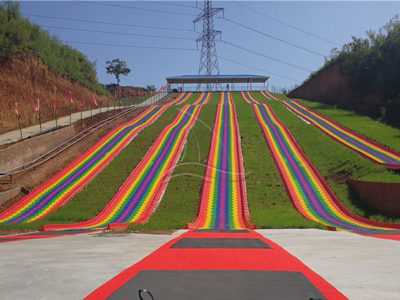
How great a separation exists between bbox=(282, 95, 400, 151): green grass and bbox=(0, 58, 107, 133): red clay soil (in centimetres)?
2859

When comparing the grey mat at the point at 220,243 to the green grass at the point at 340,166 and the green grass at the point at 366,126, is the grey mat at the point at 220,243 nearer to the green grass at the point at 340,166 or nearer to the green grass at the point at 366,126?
the green grass at the point at 340,166

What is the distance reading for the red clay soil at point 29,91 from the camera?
87.7ft

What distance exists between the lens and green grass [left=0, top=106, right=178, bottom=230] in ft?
47.9

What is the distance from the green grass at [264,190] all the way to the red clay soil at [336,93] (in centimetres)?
1659

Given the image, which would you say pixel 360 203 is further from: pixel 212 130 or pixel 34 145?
pixel 34 145

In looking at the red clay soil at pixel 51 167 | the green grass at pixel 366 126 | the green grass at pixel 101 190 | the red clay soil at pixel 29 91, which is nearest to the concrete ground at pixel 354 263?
the green grass at pixel 101 190

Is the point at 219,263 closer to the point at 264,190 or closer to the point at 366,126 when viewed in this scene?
the point at 264,190

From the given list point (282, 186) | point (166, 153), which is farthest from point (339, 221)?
point (166, 153)

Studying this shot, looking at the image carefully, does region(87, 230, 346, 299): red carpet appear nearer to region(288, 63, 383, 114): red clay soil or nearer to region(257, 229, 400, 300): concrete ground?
region(257, 229, 400, 300): concrete ground

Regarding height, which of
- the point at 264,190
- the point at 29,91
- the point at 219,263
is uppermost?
the point at 29,91

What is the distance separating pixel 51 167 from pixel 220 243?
52.2 feet

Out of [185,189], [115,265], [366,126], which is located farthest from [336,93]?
[115,265]

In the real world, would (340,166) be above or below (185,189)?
above

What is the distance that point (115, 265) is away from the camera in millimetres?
5992
